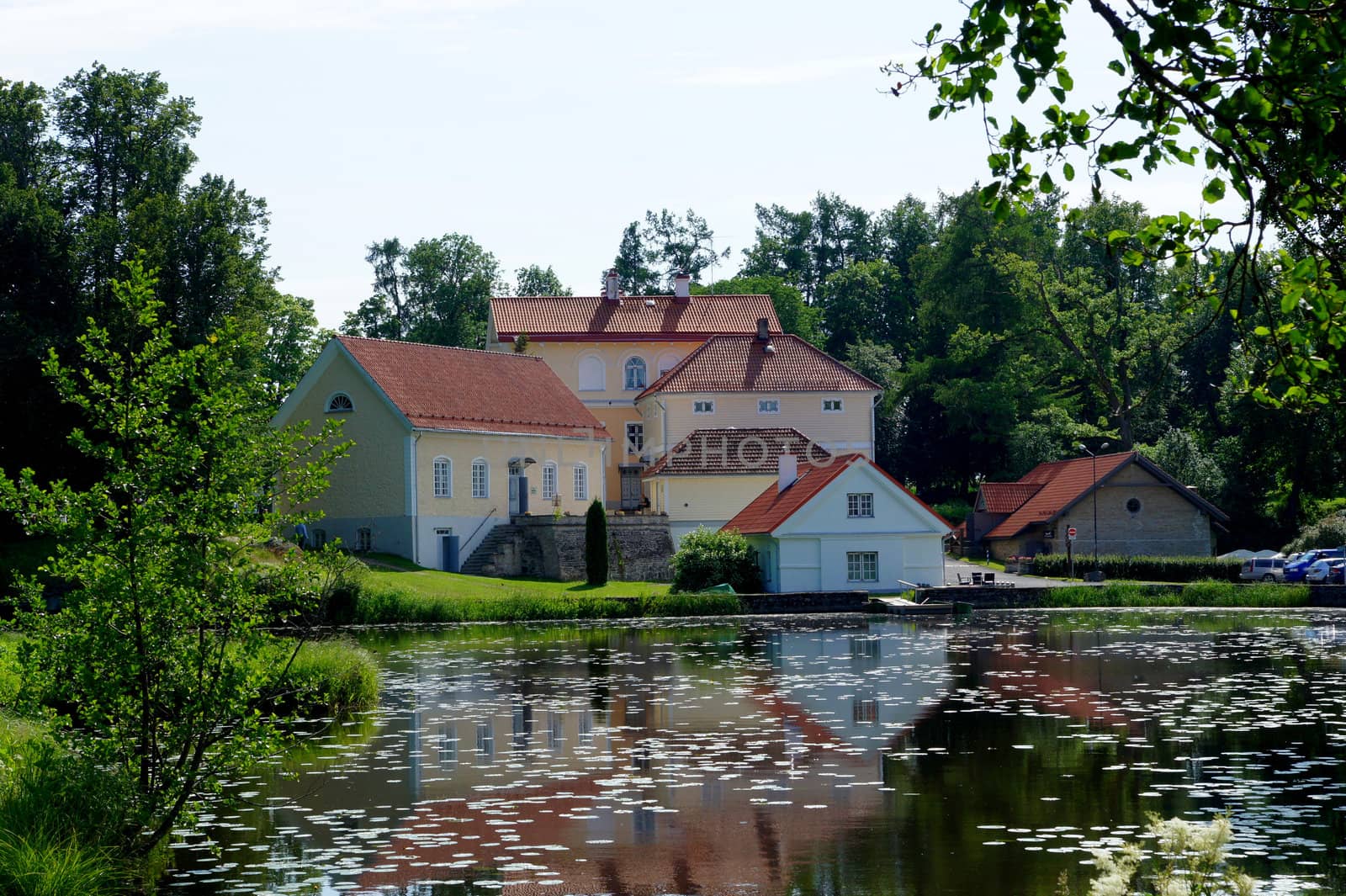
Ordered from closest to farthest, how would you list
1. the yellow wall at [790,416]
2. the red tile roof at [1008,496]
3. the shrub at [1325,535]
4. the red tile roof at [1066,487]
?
the shrub at [1325,535] < the red tile roof at [1066,487] < the yellow wall at [790,416] < the red tile roof at [1008,496]

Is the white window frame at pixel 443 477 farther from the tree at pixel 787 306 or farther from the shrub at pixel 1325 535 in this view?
the tree at pixel 787 306

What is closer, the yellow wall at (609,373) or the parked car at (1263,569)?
the parked car at (1263,569)

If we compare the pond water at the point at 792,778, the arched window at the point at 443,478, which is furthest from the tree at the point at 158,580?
the arched window at the point at 443,478

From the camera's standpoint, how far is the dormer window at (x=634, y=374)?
237 feet

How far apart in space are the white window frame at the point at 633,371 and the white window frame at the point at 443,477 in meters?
19.4

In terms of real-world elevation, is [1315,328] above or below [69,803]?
above

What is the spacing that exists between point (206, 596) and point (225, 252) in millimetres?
42661

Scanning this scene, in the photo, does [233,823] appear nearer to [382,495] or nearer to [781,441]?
[382,495]

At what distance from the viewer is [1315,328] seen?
22.5 ft

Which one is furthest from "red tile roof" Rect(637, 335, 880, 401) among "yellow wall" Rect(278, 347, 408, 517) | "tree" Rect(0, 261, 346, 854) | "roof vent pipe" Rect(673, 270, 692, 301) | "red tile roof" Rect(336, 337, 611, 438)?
"tree" Rect(0, 261, 346, 854)

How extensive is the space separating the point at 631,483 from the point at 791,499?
19.6 m

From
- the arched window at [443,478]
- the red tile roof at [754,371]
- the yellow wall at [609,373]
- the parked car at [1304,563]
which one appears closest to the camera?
the parked car at [1304,563]

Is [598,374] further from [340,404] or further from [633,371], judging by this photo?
[340,404]

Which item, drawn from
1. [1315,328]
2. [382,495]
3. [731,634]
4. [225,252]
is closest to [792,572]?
[731,634]
